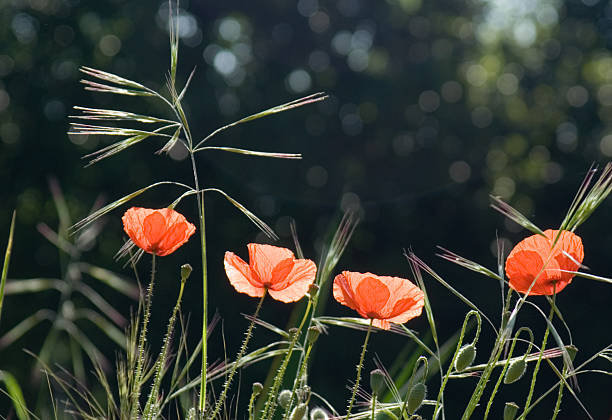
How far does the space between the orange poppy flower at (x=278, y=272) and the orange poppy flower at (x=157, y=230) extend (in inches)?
2.0

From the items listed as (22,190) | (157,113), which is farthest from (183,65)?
(22,190)

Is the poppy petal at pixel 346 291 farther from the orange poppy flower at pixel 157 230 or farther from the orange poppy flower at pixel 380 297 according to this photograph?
the orange poppy flower at pixel 157 230

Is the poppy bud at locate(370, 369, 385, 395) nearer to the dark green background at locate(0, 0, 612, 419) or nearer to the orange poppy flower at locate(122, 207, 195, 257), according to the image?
the orange poppy flower at locate(122, 207, 195, 257)

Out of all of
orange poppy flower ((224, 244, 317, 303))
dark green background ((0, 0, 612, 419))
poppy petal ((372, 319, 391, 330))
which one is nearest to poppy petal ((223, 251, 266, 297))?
orange poppy flower ((224, 244, 317, 303))

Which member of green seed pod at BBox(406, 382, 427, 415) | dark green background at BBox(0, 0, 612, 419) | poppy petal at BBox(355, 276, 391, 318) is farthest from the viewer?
dark green background at BBox(0, 0, 612, 419)

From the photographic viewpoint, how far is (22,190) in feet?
24.9

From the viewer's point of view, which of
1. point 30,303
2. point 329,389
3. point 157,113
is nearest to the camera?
point 329,389

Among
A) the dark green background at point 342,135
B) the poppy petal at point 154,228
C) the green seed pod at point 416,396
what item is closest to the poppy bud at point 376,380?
the green seed pod at point 416,396

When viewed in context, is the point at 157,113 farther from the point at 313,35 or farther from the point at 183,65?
the point at 313,35

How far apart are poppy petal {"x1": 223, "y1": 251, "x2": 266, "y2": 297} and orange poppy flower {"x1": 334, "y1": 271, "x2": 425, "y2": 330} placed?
0.07 m

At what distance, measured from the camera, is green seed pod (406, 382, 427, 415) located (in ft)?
2.18

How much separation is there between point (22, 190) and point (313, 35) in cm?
316

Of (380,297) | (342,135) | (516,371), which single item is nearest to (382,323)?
(380,297)

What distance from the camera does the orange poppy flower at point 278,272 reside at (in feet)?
2.62
